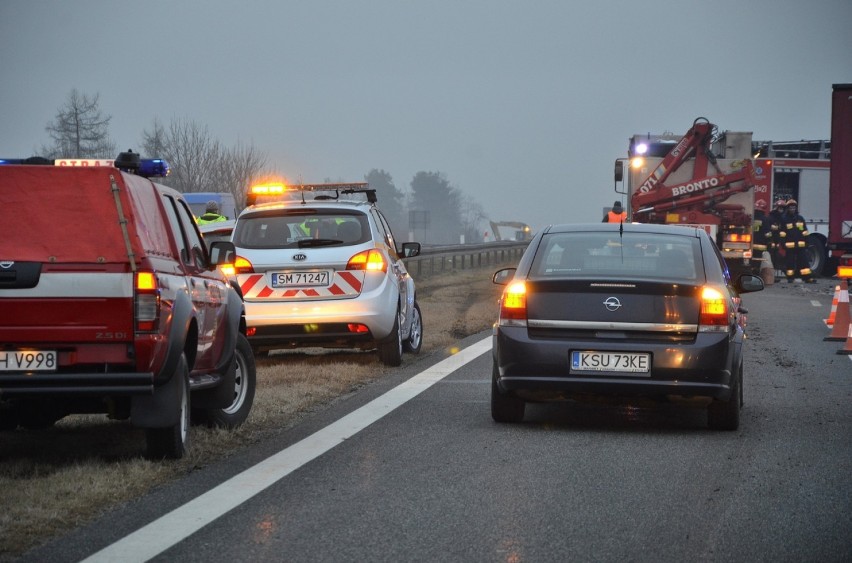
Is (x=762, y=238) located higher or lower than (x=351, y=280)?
lower

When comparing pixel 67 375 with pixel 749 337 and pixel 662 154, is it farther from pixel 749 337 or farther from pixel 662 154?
pixel 662 154

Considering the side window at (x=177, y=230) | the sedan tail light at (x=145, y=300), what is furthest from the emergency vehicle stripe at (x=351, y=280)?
A: the sedan tail light at (x=145, y=300)

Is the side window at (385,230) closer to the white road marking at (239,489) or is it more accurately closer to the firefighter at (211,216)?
the white road marking at (239,489)

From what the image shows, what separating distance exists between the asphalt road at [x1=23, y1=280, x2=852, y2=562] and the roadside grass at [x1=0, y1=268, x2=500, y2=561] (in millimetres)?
162

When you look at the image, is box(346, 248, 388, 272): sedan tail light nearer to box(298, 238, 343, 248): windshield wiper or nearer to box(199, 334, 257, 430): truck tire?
box(298, 238, 343, 248): windshield wiper

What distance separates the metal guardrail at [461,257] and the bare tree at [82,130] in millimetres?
36795

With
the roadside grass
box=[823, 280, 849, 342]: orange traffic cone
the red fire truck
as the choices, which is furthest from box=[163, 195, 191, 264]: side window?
the red fire truck

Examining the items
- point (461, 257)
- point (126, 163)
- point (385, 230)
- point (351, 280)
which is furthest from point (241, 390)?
point (461, 257)

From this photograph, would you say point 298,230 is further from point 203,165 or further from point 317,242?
point 203,165

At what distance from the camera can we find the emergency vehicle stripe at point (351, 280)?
41.5 feet

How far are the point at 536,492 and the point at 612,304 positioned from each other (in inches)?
94.9

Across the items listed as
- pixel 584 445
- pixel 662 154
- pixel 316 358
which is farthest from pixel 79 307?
pixel 662 154

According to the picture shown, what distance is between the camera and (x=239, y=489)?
267 inches

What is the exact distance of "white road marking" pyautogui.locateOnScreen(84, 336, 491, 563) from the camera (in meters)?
5.48
